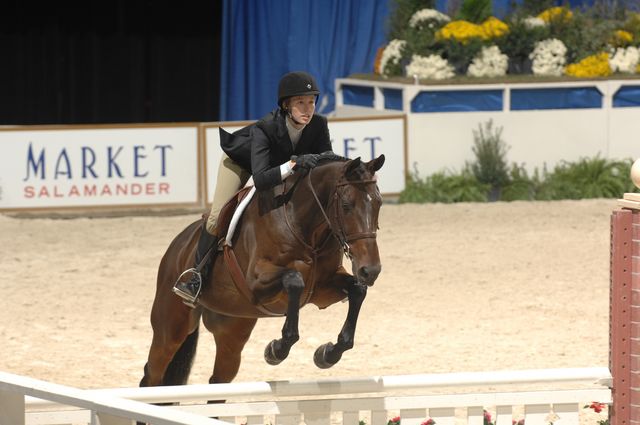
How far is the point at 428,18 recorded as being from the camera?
587 inches

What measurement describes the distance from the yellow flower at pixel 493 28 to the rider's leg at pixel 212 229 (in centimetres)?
929

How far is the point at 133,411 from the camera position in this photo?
3.69 m

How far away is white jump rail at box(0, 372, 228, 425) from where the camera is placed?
3590 millimetres

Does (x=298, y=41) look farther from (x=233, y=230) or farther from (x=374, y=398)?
(x=374, y=398)

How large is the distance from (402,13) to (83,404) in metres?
11.9

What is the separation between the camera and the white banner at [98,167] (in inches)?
483

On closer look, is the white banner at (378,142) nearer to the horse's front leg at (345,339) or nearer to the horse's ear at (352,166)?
the horse's front leg at (345,339)

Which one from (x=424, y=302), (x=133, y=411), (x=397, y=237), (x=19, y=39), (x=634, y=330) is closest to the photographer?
(x=133, y=411)

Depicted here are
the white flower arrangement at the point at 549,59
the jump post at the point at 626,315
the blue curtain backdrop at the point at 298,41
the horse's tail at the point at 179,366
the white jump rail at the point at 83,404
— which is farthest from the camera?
the blue curtain backdrop at the point at 298,41

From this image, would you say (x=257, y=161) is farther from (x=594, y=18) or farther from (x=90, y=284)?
(x=594, y=18)

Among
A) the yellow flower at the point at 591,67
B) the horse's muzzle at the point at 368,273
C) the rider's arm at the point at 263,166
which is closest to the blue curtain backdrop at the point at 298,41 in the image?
the yellow flower at the point at 591,67

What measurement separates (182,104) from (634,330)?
15.6 metres

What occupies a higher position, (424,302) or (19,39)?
(19,39)

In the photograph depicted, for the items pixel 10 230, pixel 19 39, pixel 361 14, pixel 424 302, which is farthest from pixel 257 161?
pixel 19 39
